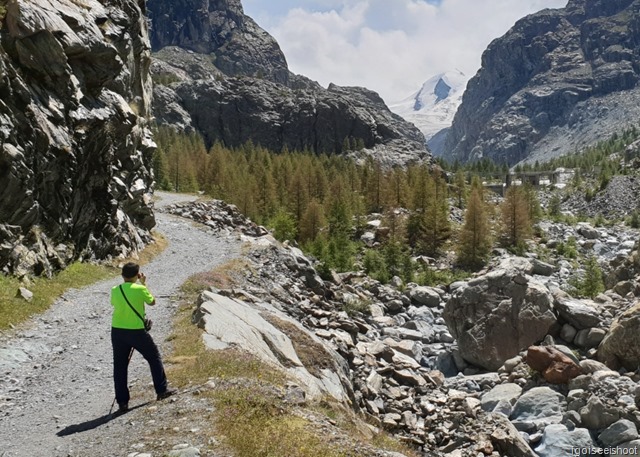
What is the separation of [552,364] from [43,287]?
21.5m

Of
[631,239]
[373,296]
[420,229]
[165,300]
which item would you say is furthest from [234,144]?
[165,300]

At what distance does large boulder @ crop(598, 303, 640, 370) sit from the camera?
2078 cm

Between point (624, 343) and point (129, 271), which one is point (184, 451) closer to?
point (129, 271)

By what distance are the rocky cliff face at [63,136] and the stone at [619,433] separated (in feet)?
73.9

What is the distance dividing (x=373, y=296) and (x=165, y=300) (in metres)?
22.9

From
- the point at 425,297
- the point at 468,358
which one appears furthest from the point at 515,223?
A: the point at 468,358

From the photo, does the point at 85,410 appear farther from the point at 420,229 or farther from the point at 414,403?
the point at 420,229

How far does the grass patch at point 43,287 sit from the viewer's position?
54.9 feet

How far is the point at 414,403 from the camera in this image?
19.0m

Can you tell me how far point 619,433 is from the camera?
15672 mm

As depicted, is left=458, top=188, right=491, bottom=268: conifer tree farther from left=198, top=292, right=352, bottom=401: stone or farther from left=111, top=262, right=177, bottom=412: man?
left=111, top=262, right=177, bottom=412: man

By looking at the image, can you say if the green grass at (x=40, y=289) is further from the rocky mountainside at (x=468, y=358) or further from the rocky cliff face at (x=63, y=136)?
the rocky mountainside at (x=468, y=358)

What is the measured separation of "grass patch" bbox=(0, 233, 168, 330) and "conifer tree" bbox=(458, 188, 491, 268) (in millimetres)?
42162

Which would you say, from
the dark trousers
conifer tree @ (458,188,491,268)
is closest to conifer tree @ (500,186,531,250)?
conifer tree @ (458,188,491,268)
